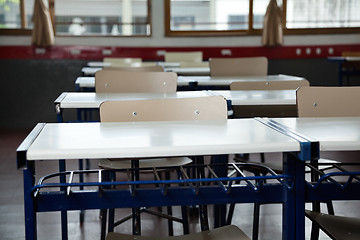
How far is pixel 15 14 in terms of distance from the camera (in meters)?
6.99

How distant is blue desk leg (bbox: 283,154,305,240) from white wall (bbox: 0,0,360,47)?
234 inches

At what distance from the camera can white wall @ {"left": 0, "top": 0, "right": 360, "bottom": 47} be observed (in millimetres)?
7121

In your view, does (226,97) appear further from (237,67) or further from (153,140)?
(237,67)

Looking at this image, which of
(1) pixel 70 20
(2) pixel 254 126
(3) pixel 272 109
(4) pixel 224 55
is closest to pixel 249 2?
(4) pixel 224 55

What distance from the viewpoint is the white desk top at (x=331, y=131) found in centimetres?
138

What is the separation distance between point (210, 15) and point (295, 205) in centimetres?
614

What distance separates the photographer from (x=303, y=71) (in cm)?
745

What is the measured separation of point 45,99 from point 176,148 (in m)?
6.11

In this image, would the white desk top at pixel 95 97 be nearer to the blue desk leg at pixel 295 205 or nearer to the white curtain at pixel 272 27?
the blue desk leg at pixel 295 205

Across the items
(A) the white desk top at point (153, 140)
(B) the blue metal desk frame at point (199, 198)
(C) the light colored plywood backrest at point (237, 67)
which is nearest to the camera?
(A) the white desk top at point (153, 140)

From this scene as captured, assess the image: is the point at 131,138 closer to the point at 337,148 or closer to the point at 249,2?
the point at 337,148

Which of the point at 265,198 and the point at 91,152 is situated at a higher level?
the point at 91,152

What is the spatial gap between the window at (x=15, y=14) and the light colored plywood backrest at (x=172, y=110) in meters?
5.47

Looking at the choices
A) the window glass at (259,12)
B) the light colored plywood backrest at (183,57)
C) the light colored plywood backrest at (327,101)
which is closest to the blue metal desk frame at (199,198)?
the light colored plywood backrest at (327,101)
